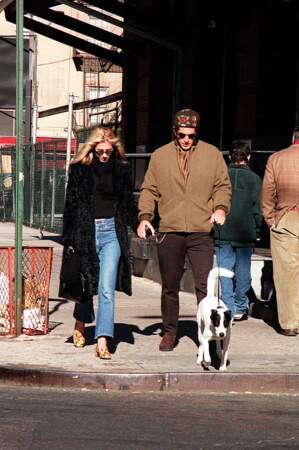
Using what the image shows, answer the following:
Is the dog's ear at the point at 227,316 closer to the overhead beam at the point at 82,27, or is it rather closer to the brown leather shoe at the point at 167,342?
the brown leather shoe at the point at 167,342

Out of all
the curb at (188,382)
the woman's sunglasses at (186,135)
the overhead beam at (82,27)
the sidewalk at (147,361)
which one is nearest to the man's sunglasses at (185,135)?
the woman's sunglasses at (186,135)

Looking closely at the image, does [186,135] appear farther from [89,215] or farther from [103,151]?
[89,215]

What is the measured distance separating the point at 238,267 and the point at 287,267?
101cm

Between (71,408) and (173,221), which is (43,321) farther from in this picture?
(71,408)

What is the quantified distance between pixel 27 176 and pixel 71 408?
24428mm

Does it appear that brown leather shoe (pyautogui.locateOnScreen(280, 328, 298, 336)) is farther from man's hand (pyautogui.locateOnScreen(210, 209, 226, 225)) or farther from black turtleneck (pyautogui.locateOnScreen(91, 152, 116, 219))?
black turtleneck (pyautogui.locateOnScreen(91, 152, 116, 219))

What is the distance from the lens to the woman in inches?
366

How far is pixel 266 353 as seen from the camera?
31.8ft

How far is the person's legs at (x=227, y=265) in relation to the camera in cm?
1116

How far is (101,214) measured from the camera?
9328 mm

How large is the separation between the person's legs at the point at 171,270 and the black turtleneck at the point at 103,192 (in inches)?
20.9

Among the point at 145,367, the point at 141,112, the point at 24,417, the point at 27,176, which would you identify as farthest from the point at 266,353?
the point at 27,176

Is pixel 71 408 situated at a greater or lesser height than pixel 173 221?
lesser

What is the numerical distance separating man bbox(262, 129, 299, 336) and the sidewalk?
296mm
